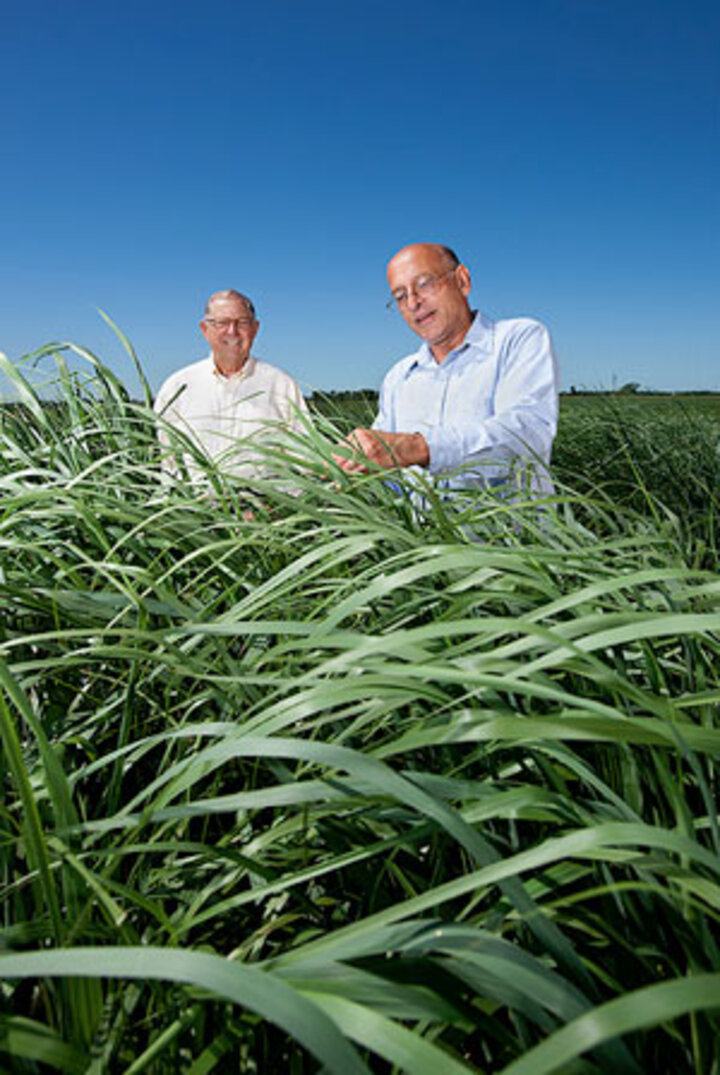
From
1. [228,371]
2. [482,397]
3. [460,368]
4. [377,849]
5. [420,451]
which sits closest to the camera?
[377,849]

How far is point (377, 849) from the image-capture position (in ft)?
1.55

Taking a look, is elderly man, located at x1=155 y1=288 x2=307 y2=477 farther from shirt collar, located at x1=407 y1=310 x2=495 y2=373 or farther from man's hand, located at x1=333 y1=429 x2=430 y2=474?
man's hand, located at x1=333 y1=429 x2=430 y2=474

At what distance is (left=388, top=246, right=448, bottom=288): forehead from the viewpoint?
2.79m

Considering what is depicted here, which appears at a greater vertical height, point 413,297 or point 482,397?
point 413,297

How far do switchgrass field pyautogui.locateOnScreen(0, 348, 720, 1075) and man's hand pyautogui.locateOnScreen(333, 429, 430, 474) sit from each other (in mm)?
404

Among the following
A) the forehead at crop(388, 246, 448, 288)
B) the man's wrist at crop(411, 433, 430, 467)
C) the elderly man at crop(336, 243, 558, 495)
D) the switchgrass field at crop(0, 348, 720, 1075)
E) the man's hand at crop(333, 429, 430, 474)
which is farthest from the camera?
the forehead at crop(388, 246, 448, 288)

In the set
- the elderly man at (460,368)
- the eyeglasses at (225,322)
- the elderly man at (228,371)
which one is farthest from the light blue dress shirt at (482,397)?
the eyeglasses at (225,322)

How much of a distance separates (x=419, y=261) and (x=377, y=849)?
8.56 ft

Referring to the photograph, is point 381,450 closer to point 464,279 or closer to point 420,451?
point 420,451

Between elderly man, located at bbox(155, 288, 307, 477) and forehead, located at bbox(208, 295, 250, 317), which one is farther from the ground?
forehead, located at bbox(208, 295, 250, 317)

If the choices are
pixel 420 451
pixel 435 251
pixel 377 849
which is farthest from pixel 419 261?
pixel 377 849

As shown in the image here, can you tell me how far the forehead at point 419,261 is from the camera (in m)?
2.79

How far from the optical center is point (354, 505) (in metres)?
1.04

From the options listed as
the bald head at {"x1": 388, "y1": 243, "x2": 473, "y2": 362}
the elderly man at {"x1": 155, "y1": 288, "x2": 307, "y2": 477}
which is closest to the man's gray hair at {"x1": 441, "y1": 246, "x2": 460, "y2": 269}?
the bald head at {"x1": 388, "y1": 243, "x2": 473, "y2": 362}
